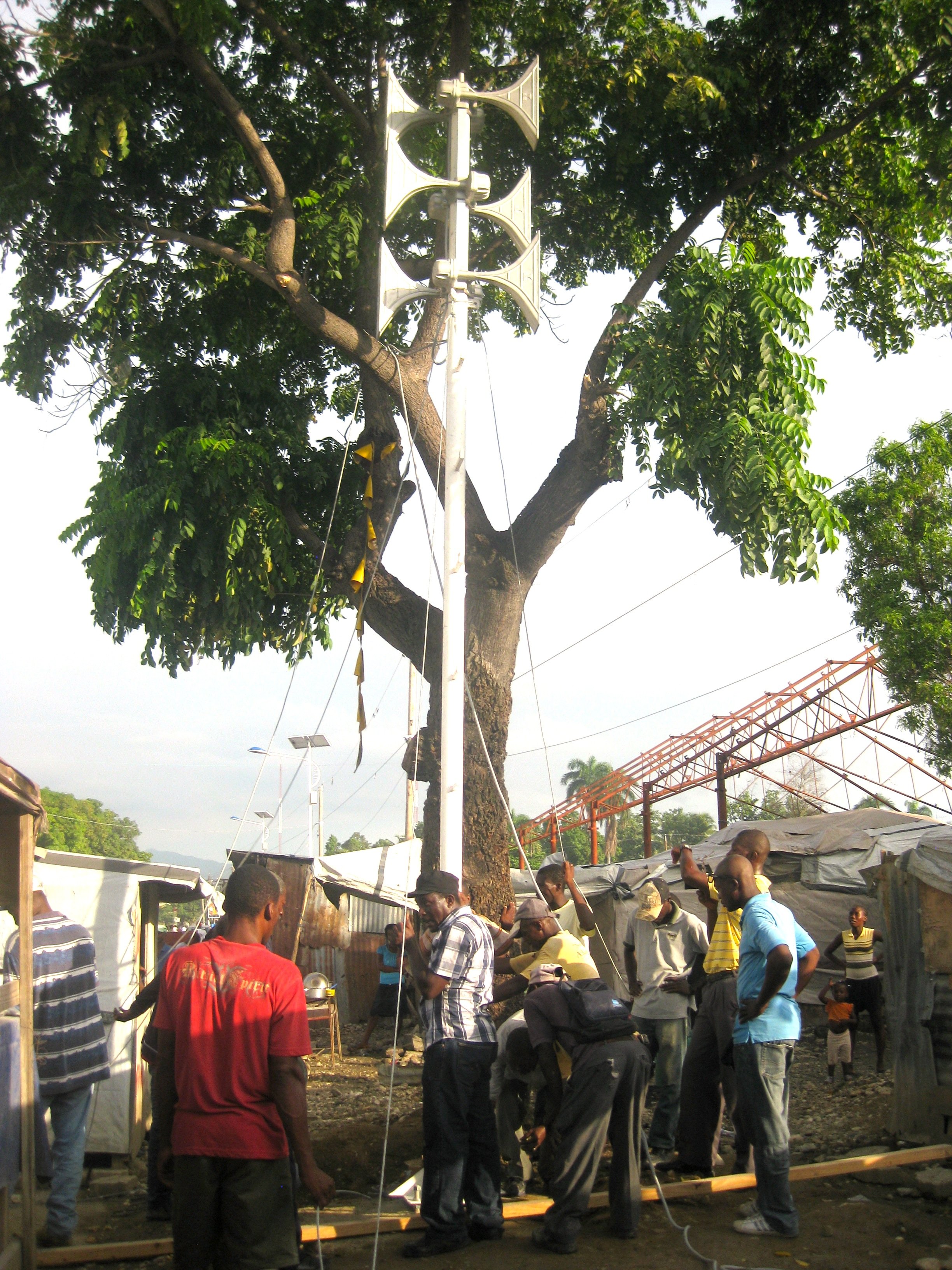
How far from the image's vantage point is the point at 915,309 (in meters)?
12.2

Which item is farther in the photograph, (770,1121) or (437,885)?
(437,885)

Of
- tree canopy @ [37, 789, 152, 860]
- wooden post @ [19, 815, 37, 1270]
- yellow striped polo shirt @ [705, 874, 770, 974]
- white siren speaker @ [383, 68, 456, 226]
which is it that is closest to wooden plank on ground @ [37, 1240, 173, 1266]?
wooden post @ [19, 815, 37, 1270]

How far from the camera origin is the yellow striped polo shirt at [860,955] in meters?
10.3

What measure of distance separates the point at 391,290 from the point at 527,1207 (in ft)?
19.2

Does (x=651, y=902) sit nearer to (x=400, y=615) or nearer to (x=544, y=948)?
(x=544, y=948)

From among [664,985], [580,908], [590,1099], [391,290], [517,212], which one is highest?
[517,212]

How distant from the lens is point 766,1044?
501 cm

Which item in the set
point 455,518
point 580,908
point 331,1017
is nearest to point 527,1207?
point 580,908

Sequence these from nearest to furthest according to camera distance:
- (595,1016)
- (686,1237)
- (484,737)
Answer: (686,1237)
(595,1016)
(484,737)

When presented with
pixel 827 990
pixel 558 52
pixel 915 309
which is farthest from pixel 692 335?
pixel 827 990

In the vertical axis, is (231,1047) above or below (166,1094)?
above

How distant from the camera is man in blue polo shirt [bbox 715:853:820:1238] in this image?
4.83 metres

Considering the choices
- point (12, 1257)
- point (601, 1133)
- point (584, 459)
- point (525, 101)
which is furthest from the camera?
point (584, 459)

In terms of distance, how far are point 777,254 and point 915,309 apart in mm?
1940
